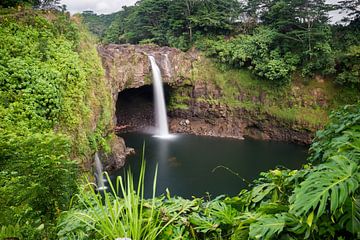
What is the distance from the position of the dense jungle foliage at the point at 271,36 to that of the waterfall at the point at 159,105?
3037 mm

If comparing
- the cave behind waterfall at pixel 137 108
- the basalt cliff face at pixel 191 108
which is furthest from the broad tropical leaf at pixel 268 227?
the cave behind waterfall at pixel 137 108

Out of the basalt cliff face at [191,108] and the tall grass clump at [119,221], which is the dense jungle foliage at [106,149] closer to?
the tall grass clump at [119,221]

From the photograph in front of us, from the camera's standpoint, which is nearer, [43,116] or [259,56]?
[43,116]

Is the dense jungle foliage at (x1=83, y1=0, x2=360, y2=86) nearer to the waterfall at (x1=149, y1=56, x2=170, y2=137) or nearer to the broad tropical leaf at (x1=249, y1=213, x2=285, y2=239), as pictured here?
the waterfall at (x1=149, y1=56, x2=170, y2=137)

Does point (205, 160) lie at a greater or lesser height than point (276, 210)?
lesser

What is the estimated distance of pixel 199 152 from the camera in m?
13.1

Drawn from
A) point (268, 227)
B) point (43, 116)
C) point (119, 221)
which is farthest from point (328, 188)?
point (43, 116)

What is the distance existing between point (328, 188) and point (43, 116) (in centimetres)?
473

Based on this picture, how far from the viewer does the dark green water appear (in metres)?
9.79

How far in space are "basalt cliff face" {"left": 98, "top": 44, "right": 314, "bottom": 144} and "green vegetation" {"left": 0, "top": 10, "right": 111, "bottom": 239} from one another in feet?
17.5

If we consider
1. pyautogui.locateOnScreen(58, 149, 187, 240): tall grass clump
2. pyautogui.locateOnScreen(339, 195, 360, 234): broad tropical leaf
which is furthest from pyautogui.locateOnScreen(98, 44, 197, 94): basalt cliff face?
pyautogui.locateOnScreen(339, 195, 360, 234): broad tropical leaf

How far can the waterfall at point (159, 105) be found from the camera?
15.4 metres

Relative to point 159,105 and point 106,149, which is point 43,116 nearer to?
point 106,149

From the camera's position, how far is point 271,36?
49.2 ft
